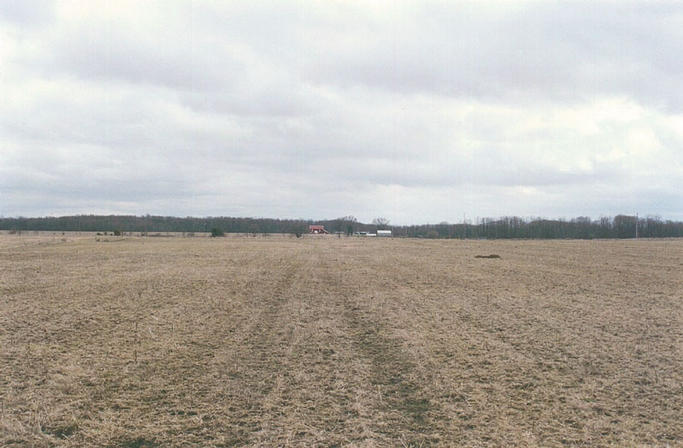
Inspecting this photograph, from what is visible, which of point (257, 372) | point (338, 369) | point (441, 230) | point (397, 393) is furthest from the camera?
point (441, 230)

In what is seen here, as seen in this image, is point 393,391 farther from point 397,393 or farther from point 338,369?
point 338,369

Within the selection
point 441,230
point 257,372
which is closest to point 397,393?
point 257,372

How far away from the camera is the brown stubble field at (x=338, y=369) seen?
5.39 meters

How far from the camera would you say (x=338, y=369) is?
768cm

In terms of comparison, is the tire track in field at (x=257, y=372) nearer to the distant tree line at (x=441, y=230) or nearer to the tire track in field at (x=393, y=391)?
the tire track in field at (x=393, y=391)

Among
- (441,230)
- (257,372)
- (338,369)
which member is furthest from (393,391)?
(441,230)

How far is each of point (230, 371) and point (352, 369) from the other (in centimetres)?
201

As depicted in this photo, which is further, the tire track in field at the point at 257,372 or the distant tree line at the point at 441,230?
the distant tree line at the point at 441,230

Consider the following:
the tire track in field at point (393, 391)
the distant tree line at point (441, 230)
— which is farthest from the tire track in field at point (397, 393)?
the distant tree line at point (441, 230)

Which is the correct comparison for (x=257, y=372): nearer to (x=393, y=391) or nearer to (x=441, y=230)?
A: (x=393, y=391)

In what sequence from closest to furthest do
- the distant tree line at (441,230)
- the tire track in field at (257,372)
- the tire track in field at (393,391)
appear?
1. the tire track in field at (393,391)
2. the tire track in field at (257,372)
3. the distant tree line at (441,230)

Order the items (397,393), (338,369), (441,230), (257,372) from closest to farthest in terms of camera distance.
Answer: (397,393), (257,372), (338,369), (441,230)

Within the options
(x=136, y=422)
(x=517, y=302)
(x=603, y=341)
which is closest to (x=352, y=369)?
(x=136, y=422)

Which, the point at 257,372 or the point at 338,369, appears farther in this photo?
the point at 338,369
